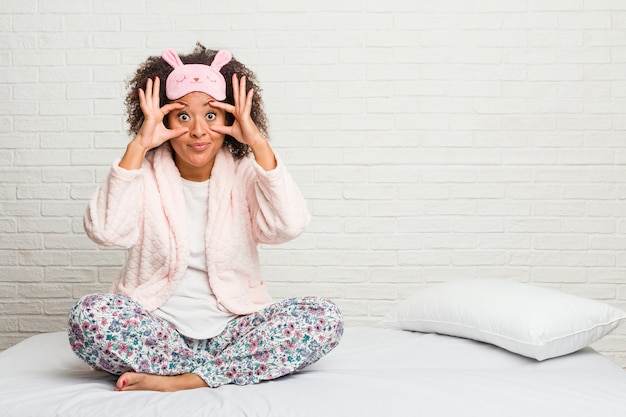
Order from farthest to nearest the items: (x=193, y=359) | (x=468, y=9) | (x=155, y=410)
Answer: (x=468, y=9), (x=193, y=359), (x=155, y=410)

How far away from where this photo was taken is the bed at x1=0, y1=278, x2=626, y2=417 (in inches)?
73.2

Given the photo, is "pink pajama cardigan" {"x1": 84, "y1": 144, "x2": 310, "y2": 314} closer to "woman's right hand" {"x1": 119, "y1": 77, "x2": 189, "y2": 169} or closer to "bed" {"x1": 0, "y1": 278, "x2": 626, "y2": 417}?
"woman's right hand" {"x1": 119, "y1": 77, "x2": 189, "y2": 169}

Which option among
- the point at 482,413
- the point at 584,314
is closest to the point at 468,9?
the point at 584,314

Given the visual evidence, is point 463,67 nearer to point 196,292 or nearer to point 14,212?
point 196,292

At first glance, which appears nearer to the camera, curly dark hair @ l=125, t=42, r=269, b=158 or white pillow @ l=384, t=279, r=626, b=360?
white pillow @ l=384, t=279, r=626, b=360

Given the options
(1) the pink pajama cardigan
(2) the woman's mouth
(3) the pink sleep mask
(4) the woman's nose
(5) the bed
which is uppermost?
(3) the pink sleep mask

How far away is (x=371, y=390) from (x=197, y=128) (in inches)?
35.3

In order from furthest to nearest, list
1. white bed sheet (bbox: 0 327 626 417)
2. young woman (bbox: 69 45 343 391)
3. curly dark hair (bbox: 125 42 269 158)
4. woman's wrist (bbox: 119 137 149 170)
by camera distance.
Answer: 1. curly dark hair (bbox: 125 42 269 158)
2. woman's wrist (bbox: 119 137 149 170)
3. young woman (bbox: 69 45 343 391)
4. white bed sheet (bbox: 0 327 626 417)

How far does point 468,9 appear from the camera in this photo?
11.2 feet

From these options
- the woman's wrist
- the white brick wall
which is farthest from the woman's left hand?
the white brick wall

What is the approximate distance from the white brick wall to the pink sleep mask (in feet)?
3.09

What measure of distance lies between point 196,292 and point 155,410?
23.9 inches

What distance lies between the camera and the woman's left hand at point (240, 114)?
2.37 m

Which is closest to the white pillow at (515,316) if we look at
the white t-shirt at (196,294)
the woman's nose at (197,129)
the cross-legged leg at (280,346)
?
the cross-legged leg at (280,346)
